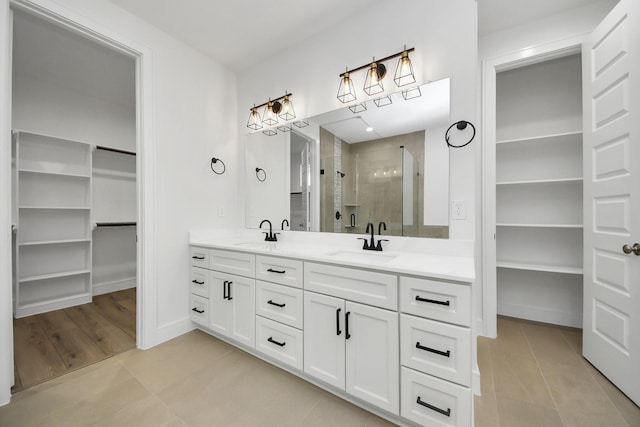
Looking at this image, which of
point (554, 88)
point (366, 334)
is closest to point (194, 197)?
point (366, 334)

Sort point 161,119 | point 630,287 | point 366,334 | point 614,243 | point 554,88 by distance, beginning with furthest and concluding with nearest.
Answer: point 554,88 → point 161,119 → point 614,243 → point 630,287 → point 366,334

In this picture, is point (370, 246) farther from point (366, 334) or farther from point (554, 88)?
point (554, 88)

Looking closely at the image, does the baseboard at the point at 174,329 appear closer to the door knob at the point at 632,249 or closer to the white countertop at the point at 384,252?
the white countertop at the point at 384,252

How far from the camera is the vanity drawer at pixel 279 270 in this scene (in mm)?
1668

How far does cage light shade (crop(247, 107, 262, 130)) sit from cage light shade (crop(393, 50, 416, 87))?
147 centimetres

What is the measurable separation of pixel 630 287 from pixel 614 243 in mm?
281

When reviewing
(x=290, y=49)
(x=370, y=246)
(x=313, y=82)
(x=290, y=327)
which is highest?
(x=290, y=49)

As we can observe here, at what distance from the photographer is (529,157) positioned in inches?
101

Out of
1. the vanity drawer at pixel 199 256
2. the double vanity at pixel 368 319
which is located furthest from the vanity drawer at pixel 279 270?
the vanity drawer at pixel 199 256

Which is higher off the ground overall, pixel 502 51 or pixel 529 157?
pixel 502 51

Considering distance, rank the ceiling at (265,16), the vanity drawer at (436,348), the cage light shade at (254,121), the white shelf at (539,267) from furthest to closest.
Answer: the cage light shade at (254,121)
the white shelf at (539,267)
the ceiling at (265,16)
the vanity drawer at (436,348)

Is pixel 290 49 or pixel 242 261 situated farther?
pixel 290 49

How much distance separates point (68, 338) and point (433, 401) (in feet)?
9.75

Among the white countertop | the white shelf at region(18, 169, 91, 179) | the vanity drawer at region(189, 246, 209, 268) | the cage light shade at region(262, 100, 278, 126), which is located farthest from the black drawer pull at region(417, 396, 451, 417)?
the white shelf at region(18, 169, 91, 179)
